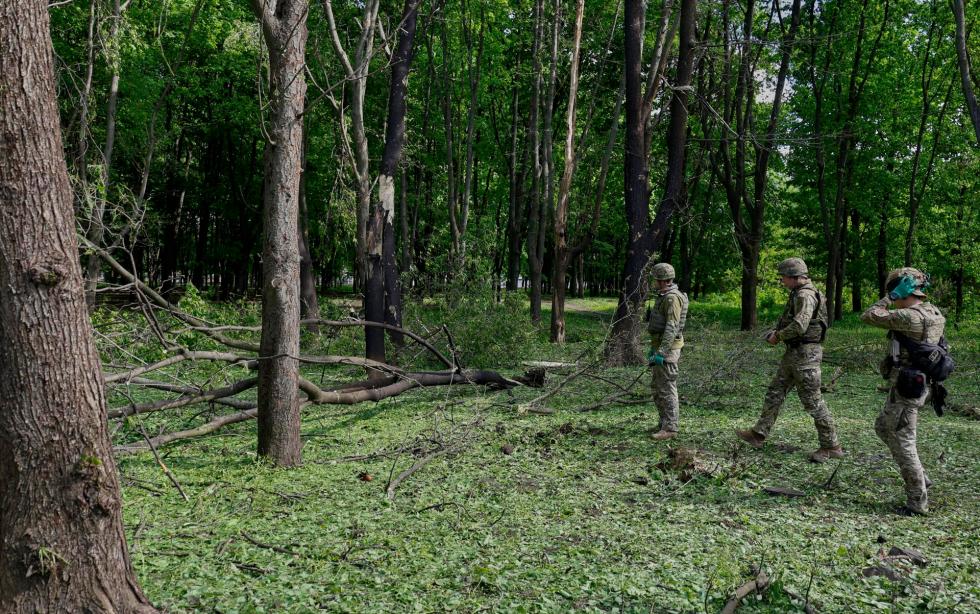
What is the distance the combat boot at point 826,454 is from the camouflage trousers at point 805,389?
0.13ft

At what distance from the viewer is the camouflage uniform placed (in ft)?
23.0

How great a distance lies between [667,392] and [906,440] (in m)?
2.66

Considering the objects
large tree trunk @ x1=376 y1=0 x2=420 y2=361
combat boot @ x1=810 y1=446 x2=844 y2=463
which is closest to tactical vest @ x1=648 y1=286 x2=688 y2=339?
combat boot @ x1=810 y1=446 x2=844 y2=463

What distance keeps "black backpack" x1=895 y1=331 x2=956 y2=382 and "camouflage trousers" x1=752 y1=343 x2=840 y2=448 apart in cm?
125

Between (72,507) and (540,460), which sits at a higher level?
(72,507)

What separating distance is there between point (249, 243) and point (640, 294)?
66.6 feet

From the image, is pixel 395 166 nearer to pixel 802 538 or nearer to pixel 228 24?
pixel 802 538

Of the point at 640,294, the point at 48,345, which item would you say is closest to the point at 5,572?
the point at 48,345

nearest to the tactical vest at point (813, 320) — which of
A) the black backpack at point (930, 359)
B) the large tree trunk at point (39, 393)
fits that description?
the black backpack at point (930, 359)

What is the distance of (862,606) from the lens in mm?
3947

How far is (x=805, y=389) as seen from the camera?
7059 mm

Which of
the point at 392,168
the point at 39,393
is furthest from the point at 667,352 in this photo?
the point at 39,393

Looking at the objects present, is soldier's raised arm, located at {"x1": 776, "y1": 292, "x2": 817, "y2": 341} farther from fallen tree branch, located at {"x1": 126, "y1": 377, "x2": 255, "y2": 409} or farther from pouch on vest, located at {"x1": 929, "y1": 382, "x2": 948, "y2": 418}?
fallen tree branch, located at {"x1": 126, "y1": 377, "x2": 255, "y2": 409}

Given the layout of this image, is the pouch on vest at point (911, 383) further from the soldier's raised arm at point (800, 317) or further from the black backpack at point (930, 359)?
the soldier's raised arm at point (800, 317)
